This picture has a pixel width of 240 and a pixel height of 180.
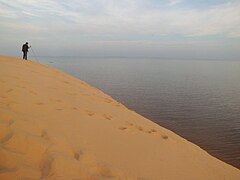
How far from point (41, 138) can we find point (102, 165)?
106cm

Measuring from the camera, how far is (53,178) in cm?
279

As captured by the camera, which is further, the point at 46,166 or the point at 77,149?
the point at 77,149

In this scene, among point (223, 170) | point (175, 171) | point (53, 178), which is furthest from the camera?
point (223, 170)

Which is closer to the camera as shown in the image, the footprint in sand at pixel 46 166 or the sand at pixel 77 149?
the footprint in sand at pixel 46 166

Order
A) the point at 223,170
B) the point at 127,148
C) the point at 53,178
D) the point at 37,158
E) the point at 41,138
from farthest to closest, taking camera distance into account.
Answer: the point at 223,170, the point at 127,148, the point at 41,138, the point at 37,158, the point at 53,178

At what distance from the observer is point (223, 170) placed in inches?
194

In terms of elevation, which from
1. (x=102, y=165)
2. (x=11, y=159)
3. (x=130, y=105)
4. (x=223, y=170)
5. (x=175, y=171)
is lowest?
(x=130, y=105)

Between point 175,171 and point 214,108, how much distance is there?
20.9m

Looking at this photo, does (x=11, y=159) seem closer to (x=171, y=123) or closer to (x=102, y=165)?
(x=102, y=165)

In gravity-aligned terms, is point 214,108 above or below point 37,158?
below

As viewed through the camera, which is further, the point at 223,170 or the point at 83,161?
the point at 223,170

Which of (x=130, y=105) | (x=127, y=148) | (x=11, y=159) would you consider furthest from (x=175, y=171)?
(x=130, y=105)

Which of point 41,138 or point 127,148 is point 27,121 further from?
point 127,148

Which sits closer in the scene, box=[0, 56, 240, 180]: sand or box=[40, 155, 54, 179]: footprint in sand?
box=[40, 155, 54, 179]: footprint in sand
